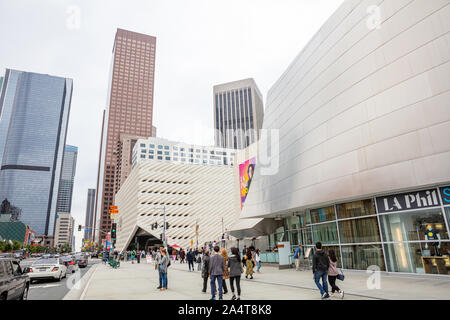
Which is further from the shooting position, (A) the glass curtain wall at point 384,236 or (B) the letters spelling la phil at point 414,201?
(B) the letters spelling la phil at point 414,201

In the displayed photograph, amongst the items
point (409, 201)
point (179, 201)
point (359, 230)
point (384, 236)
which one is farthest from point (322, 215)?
point (179, 201)

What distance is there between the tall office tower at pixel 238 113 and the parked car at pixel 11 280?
173762 millimetres

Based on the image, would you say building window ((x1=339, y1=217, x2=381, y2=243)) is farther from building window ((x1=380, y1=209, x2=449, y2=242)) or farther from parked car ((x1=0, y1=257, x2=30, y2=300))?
parked car ((x1=0, y1=257, x2=30, y2=300))

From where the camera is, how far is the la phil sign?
43.7 ft

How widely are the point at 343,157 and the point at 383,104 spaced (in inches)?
149

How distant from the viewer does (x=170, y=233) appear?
81062 mm

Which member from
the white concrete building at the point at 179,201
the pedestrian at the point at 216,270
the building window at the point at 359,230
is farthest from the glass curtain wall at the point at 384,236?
the white concrete building at the point at 179,201

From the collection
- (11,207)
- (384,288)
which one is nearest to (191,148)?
(384,288)

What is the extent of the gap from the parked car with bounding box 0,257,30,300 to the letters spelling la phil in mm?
16359

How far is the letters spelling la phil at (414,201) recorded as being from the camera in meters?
13.3

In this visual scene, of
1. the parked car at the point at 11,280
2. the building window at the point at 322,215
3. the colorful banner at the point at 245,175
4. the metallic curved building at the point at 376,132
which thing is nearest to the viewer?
the parked car at the point at 11,280

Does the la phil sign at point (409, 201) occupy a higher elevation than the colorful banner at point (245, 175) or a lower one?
lower

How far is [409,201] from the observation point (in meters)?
14.3

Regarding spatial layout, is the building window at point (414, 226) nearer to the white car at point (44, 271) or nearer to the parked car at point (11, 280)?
the parked car at point (11, 280)
